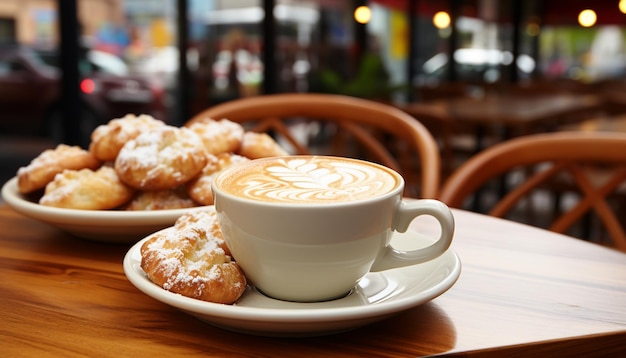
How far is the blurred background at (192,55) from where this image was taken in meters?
3.46

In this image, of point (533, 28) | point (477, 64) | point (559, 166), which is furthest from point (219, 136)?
point (533, 28)

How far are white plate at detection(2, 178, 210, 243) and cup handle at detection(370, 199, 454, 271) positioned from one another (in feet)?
0.99

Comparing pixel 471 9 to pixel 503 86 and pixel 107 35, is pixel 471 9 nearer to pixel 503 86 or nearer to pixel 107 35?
pixel 503 86

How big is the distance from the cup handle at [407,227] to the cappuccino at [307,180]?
0.03 meters

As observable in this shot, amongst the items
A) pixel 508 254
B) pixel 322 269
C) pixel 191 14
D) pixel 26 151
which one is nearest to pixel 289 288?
pixel 322 269

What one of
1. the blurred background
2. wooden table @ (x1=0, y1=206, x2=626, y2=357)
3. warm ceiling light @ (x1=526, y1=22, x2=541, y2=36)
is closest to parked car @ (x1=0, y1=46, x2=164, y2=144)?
the blurred background

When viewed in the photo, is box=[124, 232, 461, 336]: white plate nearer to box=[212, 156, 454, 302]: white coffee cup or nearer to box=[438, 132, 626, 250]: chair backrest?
box=[212, 156, 454, 302]: white coffee cup

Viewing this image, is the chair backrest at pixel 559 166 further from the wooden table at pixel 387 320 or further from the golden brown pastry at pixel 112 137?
the golden brown pastry at pixel 112 137

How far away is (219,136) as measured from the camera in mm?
1000

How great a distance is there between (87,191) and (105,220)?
73mm

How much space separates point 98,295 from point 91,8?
3.33m

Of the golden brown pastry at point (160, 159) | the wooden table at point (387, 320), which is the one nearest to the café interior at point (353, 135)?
the wooden table at point (387, 320)

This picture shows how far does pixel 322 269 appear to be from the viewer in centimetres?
64

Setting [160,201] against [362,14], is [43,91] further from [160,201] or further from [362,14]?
[362,14]
